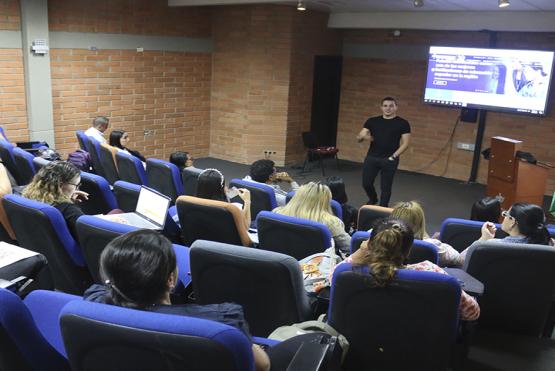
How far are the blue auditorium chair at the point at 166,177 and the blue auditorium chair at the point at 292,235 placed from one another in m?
1.92

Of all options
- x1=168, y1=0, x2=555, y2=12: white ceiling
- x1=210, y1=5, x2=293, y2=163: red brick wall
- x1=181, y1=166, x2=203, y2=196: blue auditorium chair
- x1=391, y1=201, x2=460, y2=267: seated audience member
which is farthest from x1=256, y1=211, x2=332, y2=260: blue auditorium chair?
x1=210, y1=5, x2=293, y2=163: red brick wall

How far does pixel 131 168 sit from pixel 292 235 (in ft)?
9.01

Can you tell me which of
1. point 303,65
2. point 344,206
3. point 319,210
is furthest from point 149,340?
point 303,65

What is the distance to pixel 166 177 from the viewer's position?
194 inches

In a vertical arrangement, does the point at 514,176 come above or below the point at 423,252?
below

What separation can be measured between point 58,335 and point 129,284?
547mm

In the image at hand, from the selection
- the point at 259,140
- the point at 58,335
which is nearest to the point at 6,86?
the point at 259,140

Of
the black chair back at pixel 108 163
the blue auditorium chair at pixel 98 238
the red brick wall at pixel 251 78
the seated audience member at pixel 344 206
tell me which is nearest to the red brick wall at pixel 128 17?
the red brick wall at pixel 251 78

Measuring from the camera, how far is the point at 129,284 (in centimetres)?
154

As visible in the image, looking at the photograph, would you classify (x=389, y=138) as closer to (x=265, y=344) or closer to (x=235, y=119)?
(x=235, y=119)

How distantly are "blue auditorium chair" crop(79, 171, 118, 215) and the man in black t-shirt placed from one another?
3.52m

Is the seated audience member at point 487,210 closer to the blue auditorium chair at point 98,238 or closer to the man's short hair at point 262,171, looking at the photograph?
the man's short hair at point 262,171

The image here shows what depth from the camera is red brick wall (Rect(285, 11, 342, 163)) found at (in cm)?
896

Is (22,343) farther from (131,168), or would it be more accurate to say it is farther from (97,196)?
(131,168)
